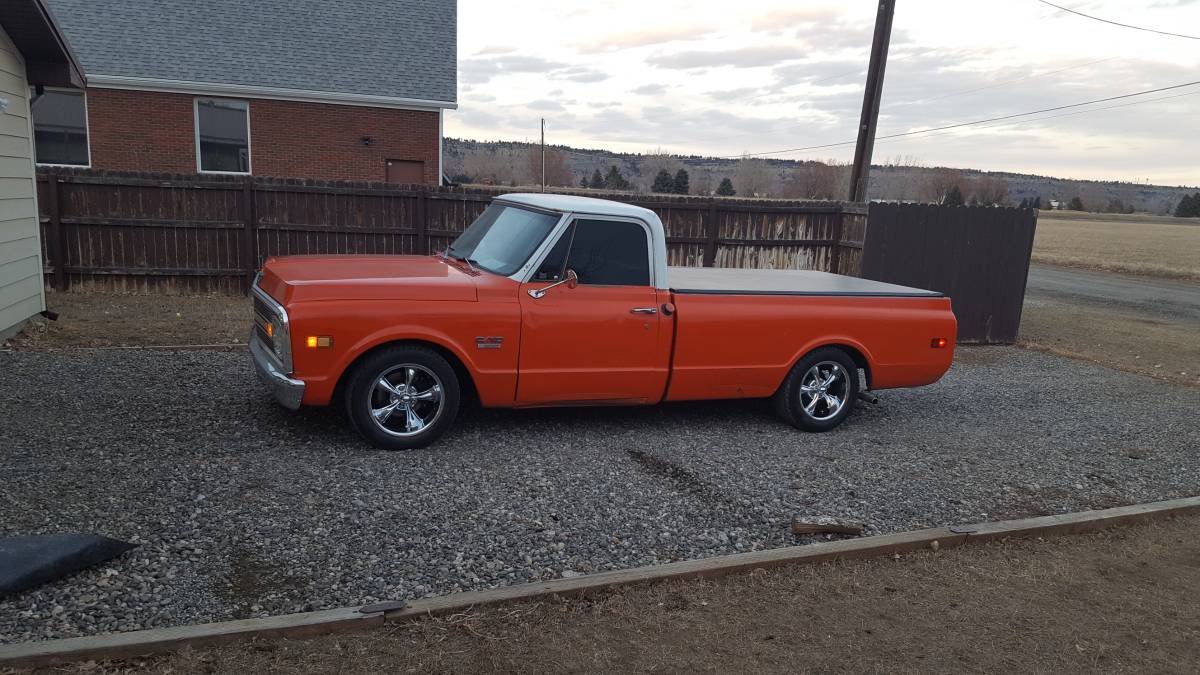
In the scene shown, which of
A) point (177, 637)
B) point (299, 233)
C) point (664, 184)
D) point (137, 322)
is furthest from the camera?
point (664, 184)

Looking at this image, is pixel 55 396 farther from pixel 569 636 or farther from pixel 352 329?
pixel 569 636

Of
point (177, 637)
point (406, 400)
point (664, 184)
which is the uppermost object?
point (664, 184)

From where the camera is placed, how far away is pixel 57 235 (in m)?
12.0

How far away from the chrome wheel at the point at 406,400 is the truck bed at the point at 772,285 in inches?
79.4

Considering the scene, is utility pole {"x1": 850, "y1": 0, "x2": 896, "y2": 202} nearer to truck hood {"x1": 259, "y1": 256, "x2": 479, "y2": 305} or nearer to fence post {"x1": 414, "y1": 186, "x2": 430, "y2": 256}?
fence post {"x1": 414, "y1": 186, "x2": 430, "y2": 256}

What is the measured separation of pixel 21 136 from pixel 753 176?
355 ft

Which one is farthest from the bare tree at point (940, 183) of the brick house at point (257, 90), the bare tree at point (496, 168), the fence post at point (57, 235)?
the fence post at point (57, 235)

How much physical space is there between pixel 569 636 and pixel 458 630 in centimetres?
48

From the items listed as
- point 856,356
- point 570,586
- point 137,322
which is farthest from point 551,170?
point 570,586

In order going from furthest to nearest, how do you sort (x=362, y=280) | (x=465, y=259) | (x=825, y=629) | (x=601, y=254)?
(x=465, y=259)
(x=601, y=254)
(x=362, y=280)
(x=825, y=629)

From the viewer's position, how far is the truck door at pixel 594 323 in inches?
242

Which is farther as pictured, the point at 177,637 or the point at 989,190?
the point at 989,190

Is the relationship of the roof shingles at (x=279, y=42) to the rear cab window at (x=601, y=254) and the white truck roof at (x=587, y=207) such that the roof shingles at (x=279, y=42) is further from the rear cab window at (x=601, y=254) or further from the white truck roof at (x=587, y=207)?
the rear cab window at (x=601, y=254)

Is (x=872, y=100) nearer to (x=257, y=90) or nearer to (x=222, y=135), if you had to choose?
(x=257, y=90)
